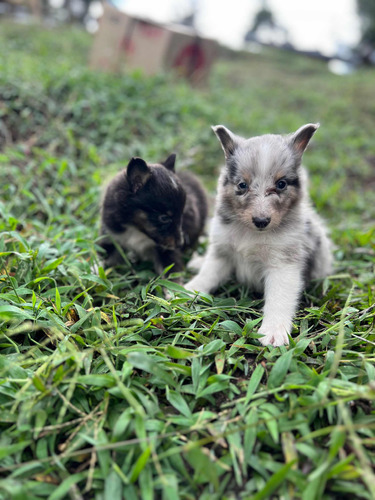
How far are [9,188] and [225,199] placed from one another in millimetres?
2585

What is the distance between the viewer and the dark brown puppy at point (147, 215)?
143 inches

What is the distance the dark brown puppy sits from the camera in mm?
3643

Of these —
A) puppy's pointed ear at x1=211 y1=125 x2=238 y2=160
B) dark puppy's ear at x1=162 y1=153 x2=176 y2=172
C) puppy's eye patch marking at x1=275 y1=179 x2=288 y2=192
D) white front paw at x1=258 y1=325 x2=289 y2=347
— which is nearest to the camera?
white front paw at x1=258 y1=325 x2=289 y2=347

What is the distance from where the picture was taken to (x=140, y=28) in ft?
31.0

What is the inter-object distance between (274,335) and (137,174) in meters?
1.78

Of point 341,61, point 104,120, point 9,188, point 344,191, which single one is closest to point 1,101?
point 104,120

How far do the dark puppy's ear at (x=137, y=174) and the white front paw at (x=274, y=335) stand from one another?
5.37ft

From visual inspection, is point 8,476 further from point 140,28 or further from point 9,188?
point 140,28

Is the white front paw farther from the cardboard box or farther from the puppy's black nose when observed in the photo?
the cardboard box

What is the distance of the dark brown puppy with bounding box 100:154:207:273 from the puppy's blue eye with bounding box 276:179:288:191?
899 mm

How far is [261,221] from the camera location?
3.06 metres

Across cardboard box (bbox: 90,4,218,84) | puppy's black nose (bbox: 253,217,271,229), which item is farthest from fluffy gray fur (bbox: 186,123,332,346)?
cardboard box (bbox: 90,4,218,84)

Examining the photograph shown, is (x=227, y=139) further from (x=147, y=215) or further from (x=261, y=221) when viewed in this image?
(x=147, y=215)

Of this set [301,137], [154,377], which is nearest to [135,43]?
[301,137]
